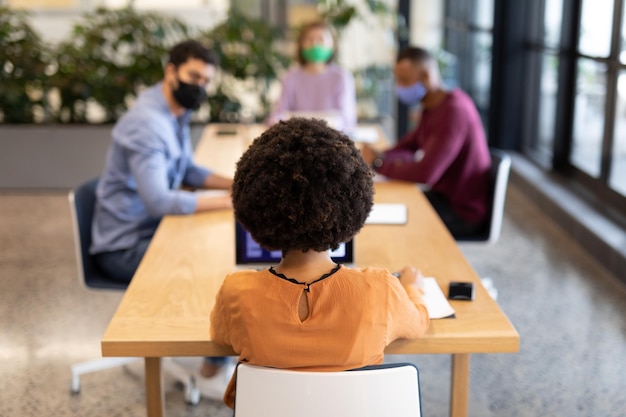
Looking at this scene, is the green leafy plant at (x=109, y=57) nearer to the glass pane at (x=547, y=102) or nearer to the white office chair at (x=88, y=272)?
the glass pane at (x=547, y=102)

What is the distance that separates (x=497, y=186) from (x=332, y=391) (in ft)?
6.52

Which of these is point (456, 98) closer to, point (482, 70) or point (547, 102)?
point (547, 102)

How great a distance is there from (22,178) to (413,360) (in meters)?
3.53

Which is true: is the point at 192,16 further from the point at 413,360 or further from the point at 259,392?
the point at 259,392

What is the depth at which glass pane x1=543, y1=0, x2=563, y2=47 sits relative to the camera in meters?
5.43

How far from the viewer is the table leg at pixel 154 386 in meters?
2.22

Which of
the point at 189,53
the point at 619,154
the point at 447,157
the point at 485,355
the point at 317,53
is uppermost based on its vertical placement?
the point at 189,53

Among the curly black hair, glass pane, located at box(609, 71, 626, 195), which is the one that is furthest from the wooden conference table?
glass pane, located at box(609, 71, 626, 195)

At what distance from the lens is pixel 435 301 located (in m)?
2.07

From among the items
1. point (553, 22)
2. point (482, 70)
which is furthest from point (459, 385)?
point (482, 70)

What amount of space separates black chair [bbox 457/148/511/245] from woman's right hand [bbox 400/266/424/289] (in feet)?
4.41

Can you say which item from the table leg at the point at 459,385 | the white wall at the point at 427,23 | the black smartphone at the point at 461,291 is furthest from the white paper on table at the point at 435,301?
the white wall at the point at 427,23

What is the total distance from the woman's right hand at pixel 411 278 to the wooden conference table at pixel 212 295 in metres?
0.10

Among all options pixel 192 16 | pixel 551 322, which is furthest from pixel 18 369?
pixel 192 16
